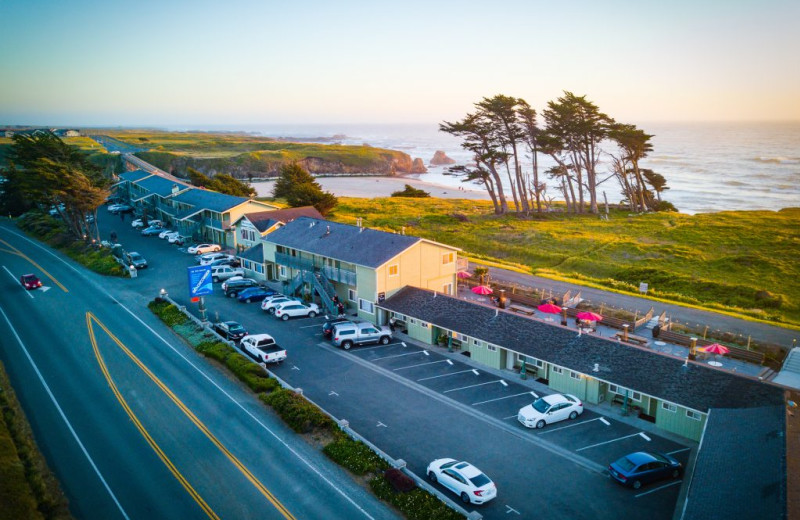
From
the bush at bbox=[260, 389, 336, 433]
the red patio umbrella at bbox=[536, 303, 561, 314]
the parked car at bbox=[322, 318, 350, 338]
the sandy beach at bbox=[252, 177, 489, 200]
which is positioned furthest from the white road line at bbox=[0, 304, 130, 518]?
the sandy beach at bbox=[252, 177, 489, 200]

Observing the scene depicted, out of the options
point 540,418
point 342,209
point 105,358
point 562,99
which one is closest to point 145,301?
point 105,358

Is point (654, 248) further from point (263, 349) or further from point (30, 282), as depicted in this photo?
point (30, 282)

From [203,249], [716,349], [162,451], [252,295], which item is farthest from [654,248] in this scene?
[162,451]

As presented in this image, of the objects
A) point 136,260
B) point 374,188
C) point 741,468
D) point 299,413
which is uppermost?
point 374,188

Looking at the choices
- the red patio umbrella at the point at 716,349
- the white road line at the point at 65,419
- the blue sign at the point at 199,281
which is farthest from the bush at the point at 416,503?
the blue sign at the point at 199,281

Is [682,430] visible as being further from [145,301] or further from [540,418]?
[145,301]

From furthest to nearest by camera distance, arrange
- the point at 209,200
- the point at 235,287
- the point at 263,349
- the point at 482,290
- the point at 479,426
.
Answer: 1. the point at 209,200
2. the point at 235,287
3. the point at 482,290
4. the point at 263,349
5. the point at 479,426

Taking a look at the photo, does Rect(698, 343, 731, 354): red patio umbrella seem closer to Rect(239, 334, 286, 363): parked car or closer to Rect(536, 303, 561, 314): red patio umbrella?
Rect(536, 303, 561, 314): red patio umbrella
